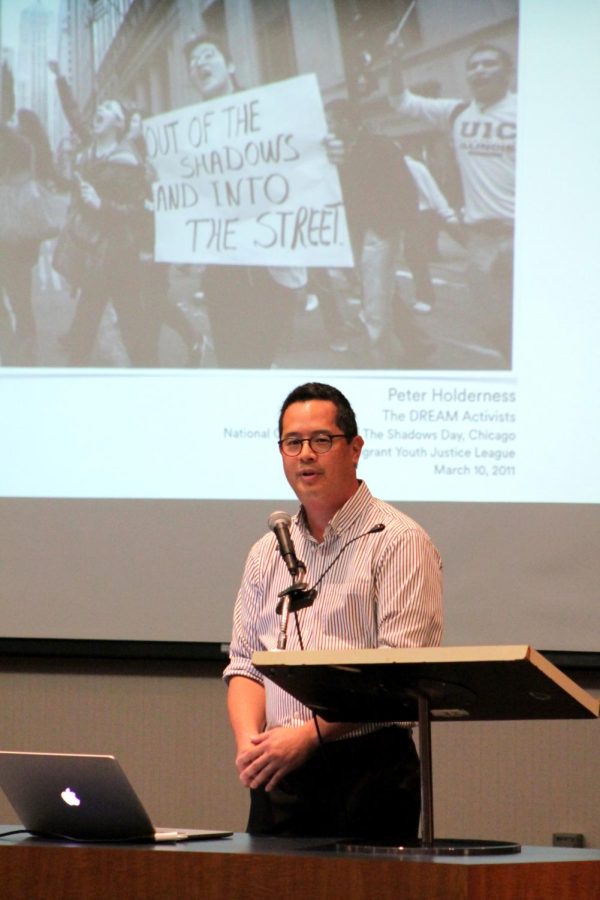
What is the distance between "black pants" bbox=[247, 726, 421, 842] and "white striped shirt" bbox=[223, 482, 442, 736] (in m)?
0.06

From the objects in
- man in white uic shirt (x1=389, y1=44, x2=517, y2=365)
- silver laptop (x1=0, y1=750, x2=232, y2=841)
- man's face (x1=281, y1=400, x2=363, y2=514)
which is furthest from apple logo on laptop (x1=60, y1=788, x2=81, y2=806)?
man in white uic shirt (x1=389, y1=44, x2=517, y2=365)

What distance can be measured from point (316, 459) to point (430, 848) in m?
0.93

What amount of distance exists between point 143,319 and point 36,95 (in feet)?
2.68

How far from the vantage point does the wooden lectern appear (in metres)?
1.95

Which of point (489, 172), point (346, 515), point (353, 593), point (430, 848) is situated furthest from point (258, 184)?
point (430, 848)

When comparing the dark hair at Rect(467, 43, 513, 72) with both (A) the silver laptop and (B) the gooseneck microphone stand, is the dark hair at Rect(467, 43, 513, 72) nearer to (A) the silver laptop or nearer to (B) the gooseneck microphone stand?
(B) the gooseneck microphone stand

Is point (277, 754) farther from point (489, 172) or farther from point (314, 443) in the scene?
point (489, 172)

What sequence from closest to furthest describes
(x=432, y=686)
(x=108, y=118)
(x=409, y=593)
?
(x=432, y=686), (x=409, y=593), (x=108, y=118)

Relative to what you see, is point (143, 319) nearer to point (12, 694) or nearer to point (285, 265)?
point (285, 265)

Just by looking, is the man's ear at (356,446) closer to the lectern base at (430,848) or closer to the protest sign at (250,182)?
the lectern base at (430,848)

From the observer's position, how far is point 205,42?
4.07 meters

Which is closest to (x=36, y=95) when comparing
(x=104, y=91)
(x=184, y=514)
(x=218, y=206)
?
(x=104, y=91)

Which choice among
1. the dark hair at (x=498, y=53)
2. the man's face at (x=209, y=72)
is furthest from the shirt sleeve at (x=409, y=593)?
the man's face at (x=209, y=72)

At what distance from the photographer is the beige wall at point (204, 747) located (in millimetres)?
3938
